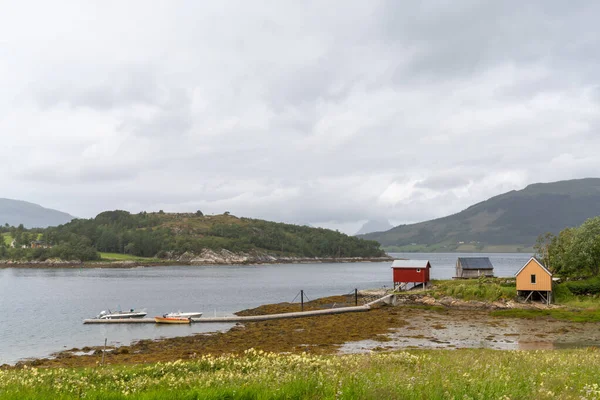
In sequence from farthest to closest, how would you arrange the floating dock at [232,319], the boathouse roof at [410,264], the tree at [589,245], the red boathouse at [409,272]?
the boathouse roof at [410,264], the red boathouse at [409,272], the tree at [589,245], the floating dock at [232,319]

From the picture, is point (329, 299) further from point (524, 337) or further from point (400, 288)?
point (524, 337)

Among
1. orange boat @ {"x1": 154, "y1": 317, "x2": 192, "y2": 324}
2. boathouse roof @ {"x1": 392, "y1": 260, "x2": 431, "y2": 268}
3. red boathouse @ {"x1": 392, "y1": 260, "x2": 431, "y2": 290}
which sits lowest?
orange boat @ {"x1": 154, "y1": 317, "x2": 192, "y2": 324}

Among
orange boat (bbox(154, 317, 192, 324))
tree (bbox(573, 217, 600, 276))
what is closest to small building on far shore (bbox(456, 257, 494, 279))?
tree (bbox(573, 217, 600, 276))

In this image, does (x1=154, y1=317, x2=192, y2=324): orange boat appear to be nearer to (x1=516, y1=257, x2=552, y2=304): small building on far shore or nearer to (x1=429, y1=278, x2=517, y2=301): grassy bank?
(x1=429, y1=278, x2=517, y2=301): grassy bank

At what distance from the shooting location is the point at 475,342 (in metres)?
40.1

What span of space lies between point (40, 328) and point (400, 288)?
5473 cm

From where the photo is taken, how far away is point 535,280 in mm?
62500

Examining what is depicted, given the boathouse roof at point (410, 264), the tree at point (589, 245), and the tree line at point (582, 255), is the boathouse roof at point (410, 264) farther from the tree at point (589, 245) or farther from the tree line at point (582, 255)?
the tree at point (589, 245)

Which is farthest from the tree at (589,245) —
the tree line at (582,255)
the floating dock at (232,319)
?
the floating dock at (232,319)

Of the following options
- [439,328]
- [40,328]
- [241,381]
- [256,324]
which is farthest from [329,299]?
→ [241,381]

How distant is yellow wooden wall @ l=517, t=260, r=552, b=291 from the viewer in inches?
2437

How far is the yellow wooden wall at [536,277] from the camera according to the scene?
203ft

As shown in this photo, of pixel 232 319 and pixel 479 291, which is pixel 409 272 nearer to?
pixel 479 291


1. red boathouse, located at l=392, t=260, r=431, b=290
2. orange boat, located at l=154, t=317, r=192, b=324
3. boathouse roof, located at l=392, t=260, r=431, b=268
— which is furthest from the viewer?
boathouse roof, located at l=392, t=260, r=431, b=268
